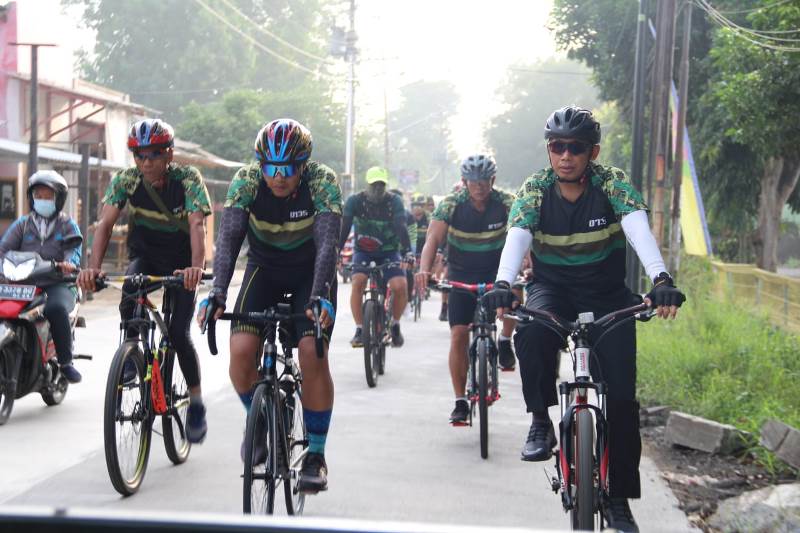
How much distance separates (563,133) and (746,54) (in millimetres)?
15253

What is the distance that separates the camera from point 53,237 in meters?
8.06

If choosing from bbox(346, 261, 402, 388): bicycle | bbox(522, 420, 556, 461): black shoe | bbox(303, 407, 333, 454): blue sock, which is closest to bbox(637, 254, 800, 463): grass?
bbox(522, 420, 556, 461): black shoe

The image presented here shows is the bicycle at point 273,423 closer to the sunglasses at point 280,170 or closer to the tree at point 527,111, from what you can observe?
the sunglasses at point 280,170

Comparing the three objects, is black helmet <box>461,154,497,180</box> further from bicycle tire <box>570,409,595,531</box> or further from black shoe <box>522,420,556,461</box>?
bicycle tire <box>570,409,595,531</box>

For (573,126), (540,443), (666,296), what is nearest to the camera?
(666,296)

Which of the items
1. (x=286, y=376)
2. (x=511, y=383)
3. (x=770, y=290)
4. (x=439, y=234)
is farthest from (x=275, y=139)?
(x=770, y=290)

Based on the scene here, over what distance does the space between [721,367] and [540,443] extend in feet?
16.8

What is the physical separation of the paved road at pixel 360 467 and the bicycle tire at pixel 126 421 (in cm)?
12

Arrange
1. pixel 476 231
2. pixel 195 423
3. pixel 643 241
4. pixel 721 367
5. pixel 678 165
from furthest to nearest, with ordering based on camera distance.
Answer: pixel 678 165 → pixel 721 367 → pixel 476 231 → pixel 195 423 → pixel 643 241

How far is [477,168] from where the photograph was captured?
7.97 m

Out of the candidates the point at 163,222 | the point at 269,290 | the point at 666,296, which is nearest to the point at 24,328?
the point at 163,222

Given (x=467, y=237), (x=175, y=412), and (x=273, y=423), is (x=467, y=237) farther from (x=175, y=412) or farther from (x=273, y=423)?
Result: (x=273, y=423)

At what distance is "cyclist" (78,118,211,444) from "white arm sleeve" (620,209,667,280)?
2323 mm

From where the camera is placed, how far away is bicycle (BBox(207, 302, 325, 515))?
4.50 metres
